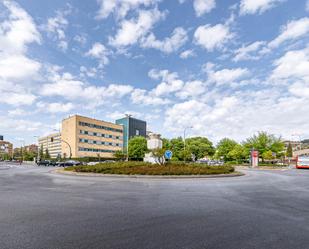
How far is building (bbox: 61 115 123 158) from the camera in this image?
78.9 meters

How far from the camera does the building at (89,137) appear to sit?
78.9m

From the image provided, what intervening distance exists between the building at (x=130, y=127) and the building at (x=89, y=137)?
5.08 metres

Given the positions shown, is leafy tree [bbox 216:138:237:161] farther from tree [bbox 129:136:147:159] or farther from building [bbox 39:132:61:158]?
building [bbox 39:132:61:158]

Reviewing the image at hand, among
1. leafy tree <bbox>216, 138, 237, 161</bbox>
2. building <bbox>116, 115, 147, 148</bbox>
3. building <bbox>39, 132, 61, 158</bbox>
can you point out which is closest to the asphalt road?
leafy tree <bbox>216, 138, 237, 161</bbox>

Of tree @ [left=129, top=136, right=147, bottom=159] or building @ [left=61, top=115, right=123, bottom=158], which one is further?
building @ [left=61, top=115, right=123, bottom=158]

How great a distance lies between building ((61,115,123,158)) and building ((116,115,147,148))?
5083 millimetres

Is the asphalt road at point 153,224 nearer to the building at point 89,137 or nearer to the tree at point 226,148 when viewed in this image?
the tree at point 226,148

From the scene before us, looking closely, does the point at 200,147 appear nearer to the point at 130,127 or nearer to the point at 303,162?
the point at 130,127

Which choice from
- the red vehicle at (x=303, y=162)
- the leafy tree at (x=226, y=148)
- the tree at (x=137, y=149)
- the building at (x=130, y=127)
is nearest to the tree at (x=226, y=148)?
the leafy tree at (x=226, y=148)

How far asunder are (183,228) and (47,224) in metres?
3.17

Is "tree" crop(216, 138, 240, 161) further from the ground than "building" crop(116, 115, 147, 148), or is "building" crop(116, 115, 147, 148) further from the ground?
"building" crop(116, 115, 147, 148)

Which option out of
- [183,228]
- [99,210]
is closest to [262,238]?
[183,228]

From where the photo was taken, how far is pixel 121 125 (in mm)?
100500

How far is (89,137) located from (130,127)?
1015 inches
